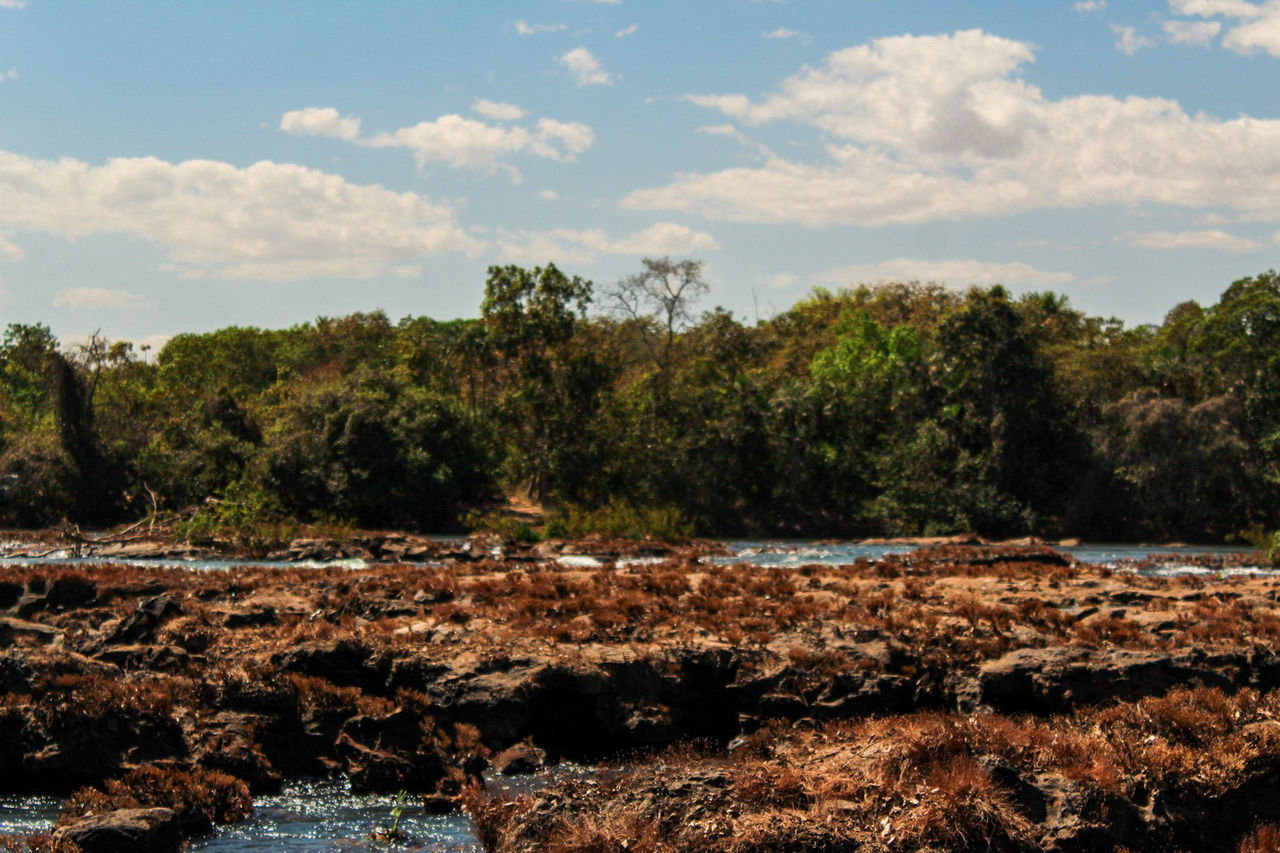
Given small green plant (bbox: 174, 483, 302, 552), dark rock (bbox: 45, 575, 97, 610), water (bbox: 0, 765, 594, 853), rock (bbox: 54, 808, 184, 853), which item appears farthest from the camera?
small green plant (bbox: 174, 483, 302, 552)

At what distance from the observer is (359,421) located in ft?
156

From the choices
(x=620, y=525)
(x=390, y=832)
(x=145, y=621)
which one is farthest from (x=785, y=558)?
(x=390, y=832)

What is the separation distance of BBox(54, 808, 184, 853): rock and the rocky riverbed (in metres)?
0.05

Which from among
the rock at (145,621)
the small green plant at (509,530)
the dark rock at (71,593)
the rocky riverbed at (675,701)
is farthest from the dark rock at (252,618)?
the small green plant at (509,530)

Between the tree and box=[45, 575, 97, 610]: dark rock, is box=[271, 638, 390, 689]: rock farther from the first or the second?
the tree

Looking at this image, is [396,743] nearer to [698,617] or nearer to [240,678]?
[240,678]

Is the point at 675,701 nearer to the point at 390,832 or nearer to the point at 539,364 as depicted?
the point at 390,832

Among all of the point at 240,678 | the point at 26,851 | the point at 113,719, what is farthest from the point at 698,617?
the point at 26,851

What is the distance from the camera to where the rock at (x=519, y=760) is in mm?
14516

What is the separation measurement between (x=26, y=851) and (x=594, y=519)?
112ft

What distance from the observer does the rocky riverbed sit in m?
9.86

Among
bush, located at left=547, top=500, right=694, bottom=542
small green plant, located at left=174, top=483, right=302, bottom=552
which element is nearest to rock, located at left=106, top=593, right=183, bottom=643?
small green plant, located at left=174, top=483, right=302, bottom=552

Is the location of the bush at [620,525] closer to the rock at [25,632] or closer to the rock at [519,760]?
the rock at [25,632]

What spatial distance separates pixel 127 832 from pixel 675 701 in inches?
309
